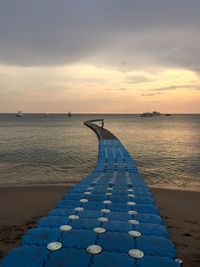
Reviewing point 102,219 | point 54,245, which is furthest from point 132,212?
point 54,245

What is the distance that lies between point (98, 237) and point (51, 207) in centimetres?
781

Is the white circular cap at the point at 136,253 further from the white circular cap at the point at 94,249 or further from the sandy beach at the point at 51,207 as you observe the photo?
the sandy beach at the point at 51,207

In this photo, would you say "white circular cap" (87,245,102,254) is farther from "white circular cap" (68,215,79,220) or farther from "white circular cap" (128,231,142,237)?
"white circular cap" (68,215,79,220)

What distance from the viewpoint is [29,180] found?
2188 centimetres

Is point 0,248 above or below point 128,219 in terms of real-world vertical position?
below

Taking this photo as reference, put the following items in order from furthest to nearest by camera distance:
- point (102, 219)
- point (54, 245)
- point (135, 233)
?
point (102, 219), point (135, 233), point (54, 245)

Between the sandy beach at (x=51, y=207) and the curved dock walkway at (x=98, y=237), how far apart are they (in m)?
1.74

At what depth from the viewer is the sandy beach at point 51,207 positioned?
948cm

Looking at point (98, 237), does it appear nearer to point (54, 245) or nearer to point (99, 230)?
point (99, 230)

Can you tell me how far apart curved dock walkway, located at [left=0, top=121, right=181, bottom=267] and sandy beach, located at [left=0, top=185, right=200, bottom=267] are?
1742 mm

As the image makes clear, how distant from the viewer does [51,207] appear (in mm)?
14297

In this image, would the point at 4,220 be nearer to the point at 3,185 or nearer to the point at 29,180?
the point at 3,185

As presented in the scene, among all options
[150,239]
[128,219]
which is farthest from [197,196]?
[150,239]

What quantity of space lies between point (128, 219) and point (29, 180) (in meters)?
15.0
